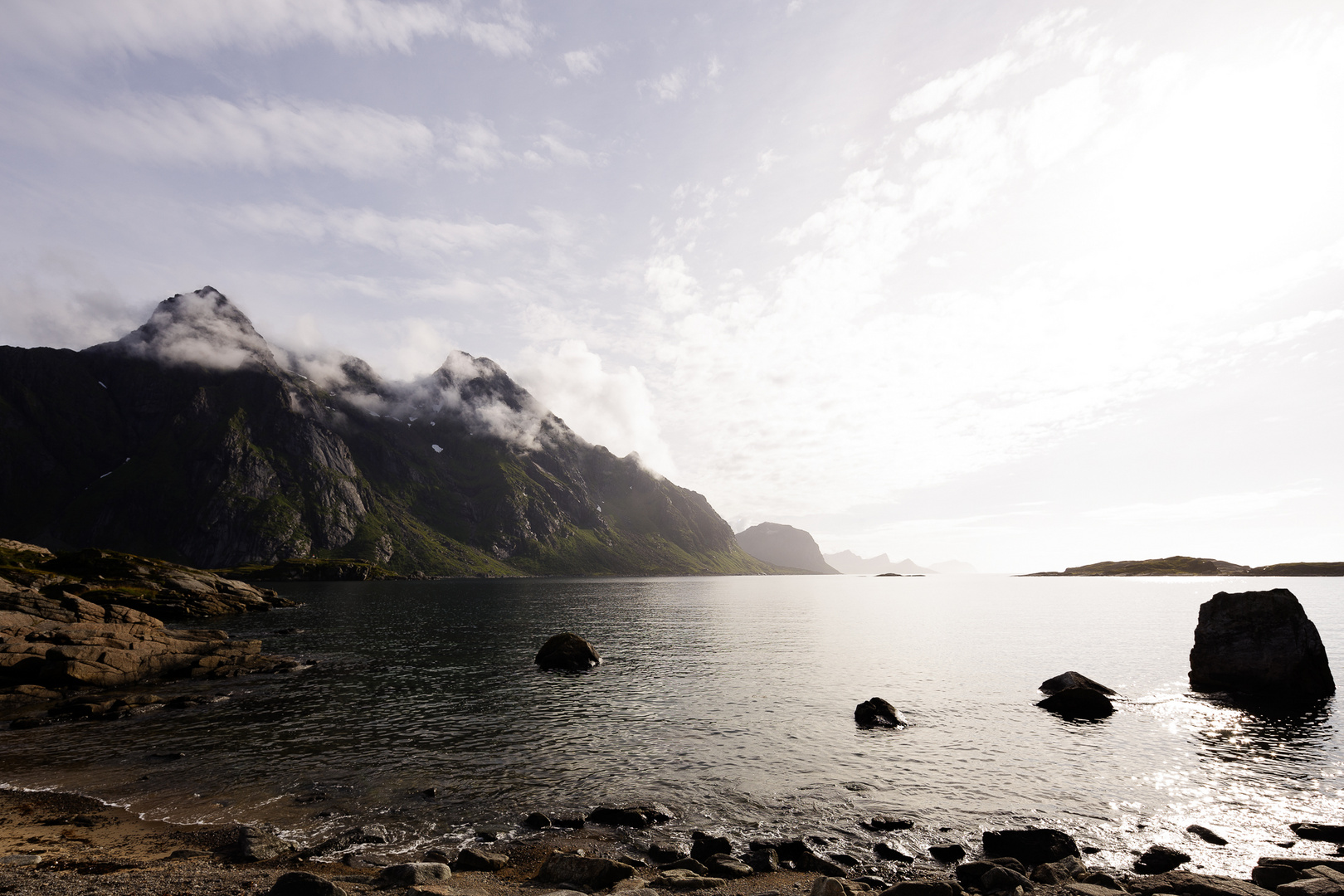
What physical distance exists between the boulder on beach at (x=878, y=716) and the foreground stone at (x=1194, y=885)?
1812 cm

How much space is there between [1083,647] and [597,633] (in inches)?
2500

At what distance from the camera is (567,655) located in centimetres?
5509

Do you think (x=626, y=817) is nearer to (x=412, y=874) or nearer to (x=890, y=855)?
(x=412, y=874)

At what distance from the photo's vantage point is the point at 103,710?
38750 mm

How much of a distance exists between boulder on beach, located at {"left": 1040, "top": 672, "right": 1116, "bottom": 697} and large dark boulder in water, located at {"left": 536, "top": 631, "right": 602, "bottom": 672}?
39.1 m

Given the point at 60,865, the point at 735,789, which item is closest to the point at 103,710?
the point at 60,865

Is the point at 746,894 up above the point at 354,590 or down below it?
above

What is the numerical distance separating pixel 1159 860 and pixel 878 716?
18015 mm

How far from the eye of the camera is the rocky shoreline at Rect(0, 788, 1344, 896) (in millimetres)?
17125

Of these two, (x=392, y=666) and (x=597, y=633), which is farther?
(x=597, y=633)

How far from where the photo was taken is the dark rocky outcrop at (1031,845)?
2081 cm

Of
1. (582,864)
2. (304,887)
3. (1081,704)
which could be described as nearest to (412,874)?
(304,887)

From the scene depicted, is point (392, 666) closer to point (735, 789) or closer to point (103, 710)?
point (103, 710)

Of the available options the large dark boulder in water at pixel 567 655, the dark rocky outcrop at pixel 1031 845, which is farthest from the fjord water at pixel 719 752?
the large dark boulder in water at pixel 567 655
